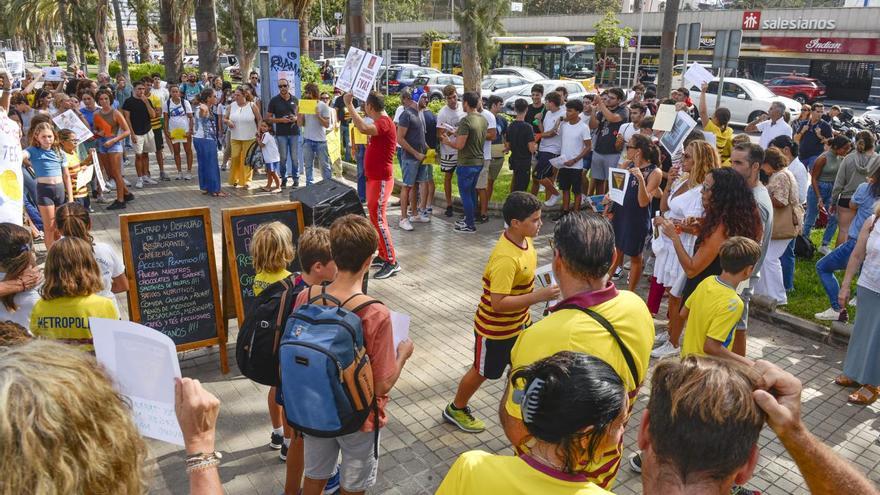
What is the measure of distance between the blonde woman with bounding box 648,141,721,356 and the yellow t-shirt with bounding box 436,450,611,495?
397cm

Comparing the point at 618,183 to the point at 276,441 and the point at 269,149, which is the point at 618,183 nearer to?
the point at 276,441

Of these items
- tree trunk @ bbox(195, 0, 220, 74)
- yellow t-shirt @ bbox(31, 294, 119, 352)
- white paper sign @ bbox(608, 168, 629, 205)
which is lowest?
yellow t-shirt @ bbox(31, 294, 119, 352)

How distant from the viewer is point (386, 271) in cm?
799

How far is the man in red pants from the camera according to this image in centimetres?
795

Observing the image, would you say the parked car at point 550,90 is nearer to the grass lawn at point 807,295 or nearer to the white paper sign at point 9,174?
the grass lawn at point 807,295

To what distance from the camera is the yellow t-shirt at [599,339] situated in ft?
8.70

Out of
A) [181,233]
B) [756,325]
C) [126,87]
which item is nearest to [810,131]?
[756,325]

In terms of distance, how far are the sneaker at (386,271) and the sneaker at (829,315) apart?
4.72 meters

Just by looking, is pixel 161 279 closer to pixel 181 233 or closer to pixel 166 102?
pixel 181 233

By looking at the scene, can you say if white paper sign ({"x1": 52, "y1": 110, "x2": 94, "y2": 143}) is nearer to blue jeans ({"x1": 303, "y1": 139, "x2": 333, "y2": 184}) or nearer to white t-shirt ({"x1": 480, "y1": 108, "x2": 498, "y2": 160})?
blue jeans ({"x1": 303, "y1": 139, "x2": 333, "y2": 184})

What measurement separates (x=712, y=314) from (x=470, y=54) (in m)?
18.3

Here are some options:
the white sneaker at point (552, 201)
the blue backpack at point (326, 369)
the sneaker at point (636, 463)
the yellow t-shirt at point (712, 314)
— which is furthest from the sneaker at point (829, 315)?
the blue backpack at point (326, 369)

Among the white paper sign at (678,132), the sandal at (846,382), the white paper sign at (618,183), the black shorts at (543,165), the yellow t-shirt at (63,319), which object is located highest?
the white paper sign at (678,132)

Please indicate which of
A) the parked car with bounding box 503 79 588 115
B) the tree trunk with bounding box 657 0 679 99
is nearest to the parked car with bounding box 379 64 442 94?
the parked car with bounding box 503 79 588 115
